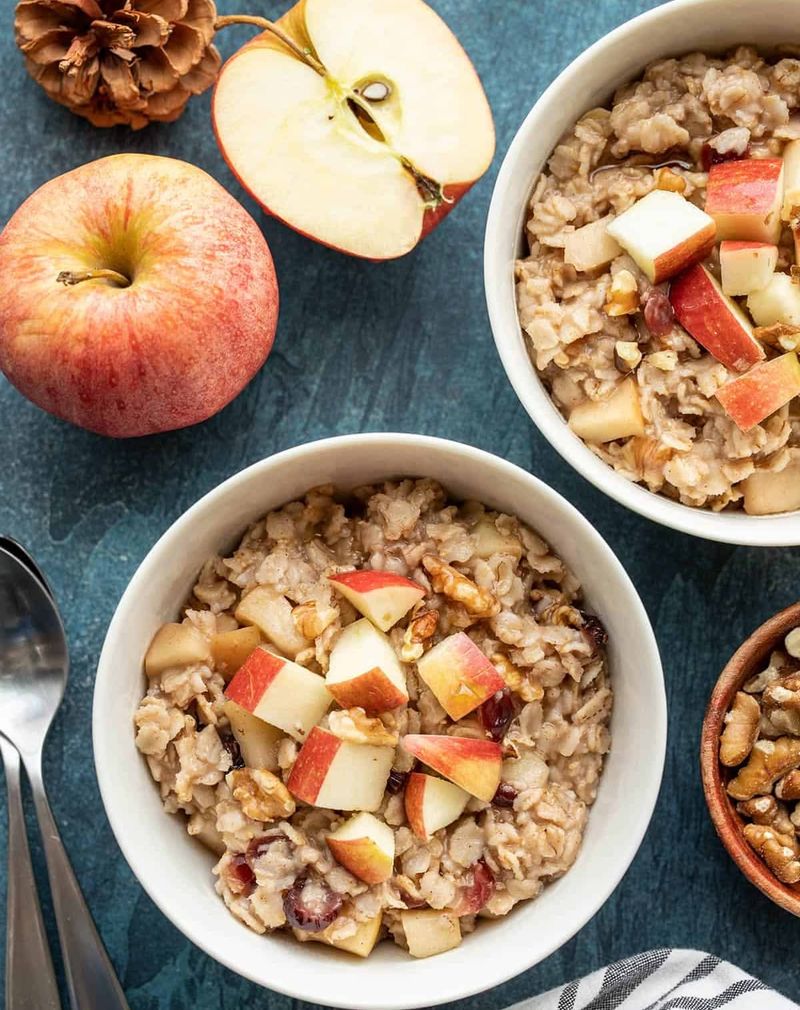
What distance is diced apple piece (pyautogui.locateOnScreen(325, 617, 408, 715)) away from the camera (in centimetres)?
157

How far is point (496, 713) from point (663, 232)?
693mm

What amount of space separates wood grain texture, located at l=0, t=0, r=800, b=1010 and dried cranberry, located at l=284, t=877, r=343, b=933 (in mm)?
441

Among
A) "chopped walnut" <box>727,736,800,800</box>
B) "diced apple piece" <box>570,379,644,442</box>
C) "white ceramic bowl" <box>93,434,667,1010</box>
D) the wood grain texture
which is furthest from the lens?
the wood grain texture

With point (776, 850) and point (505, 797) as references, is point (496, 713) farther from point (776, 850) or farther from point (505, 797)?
point (776, 850)

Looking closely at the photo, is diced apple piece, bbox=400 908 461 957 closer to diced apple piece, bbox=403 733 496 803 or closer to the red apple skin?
diced apple piece, bbox=403 733 496 803

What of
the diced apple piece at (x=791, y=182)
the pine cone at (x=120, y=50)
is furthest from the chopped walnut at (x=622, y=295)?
the pine cone at (x=120, y=50)

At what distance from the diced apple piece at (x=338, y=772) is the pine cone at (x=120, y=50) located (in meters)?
1.00

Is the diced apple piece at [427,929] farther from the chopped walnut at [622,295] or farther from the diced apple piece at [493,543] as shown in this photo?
the chopped walnut at [622,295]

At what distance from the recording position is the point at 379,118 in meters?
1.74

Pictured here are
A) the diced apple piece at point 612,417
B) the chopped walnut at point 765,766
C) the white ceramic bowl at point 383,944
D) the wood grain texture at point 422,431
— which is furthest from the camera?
the wood grain texture at point 422,431

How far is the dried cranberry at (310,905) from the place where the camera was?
1.58 m

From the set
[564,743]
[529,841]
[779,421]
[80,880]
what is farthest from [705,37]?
[80,880]

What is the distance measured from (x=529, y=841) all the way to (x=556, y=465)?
61cm

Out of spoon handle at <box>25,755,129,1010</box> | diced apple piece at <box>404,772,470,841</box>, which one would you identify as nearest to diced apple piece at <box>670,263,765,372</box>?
diced apple piece at <box>404,772,470,841</box>
